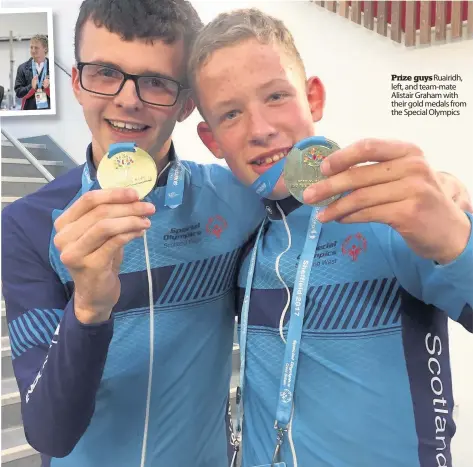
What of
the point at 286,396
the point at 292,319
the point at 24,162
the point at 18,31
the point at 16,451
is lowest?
the point at 16,451

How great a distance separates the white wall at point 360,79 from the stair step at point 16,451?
0.51 m

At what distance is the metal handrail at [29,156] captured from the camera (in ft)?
2.67

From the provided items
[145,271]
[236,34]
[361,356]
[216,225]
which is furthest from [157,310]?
[236,34]

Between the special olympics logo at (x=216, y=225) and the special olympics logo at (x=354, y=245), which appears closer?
the special olympics logo at (x=354, y=245)

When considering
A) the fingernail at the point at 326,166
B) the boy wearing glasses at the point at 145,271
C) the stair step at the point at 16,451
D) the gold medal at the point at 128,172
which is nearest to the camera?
the fingernail at the point at 326,166

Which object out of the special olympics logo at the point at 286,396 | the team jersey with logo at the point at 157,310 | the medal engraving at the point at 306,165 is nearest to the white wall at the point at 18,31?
the team jersey with logo at the point at 157,310

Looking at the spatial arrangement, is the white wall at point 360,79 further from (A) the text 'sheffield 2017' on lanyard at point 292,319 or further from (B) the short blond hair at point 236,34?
(A) the text 'sheffield 2017' on lanyard at point 292,319

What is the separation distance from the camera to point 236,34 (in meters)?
0.72

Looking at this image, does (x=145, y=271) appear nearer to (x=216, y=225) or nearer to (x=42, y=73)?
(x=216, y=225)

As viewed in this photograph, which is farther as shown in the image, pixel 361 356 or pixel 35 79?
pixel 35 79

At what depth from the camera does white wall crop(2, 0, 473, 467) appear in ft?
2.69

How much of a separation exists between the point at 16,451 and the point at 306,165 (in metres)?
0.73

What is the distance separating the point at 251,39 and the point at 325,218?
1.10 ft

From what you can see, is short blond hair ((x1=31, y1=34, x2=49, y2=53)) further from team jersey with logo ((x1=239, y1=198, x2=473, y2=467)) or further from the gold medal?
team jersey with logo ((x1=239, y1=198, x2=473, y2=467))
